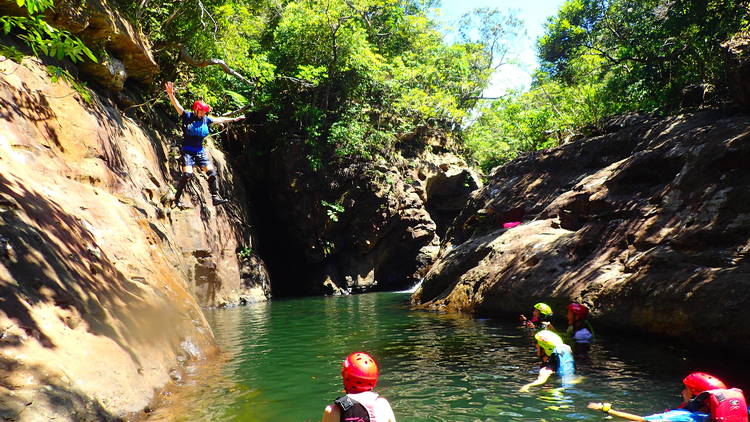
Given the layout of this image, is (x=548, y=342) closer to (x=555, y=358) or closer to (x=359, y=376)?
(x=555, y=358)

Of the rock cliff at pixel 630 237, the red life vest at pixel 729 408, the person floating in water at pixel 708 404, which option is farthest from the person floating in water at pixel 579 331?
the red life vest at pixel 729 408

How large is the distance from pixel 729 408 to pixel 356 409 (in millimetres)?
3043

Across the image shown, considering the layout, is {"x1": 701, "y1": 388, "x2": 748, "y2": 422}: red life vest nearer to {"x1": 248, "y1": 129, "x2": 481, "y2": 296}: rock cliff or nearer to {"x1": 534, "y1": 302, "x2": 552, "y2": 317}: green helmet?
{"x1": 534, "y1": 302, "x2": 552, "y2": 317}: green helmet

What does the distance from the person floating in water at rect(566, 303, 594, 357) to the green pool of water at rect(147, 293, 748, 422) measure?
21cm

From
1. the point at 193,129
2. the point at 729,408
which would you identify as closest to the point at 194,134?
the point at 193,129

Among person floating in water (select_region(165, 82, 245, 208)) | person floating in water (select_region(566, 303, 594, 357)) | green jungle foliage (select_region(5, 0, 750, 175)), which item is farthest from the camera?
green jungle foliage (select_region(5, 0, 750, 175))

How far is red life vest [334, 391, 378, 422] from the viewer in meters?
3.19

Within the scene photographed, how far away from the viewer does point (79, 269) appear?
5.26 m

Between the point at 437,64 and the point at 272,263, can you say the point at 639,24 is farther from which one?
the point at 272,263

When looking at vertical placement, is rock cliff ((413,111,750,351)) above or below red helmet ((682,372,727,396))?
above

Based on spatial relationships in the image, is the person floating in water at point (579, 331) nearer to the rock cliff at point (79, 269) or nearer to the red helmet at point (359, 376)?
the red helmet at point (359, 376)

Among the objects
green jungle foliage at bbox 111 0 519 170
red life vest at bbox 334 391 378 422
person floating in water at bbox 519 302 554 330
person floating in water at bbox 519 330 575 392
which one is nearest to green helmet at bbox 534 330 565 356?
person floating in water at bbox 519 330 575 392

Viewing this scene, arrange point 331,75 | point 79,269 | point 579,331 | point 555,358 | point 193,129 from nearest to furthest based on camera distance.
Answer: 1. point 79,269
2. point 555,358
3. point 579,331
4. point 193,129
5. point 331,75

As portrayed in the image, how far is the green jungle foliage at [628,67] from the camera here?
12.0 m
